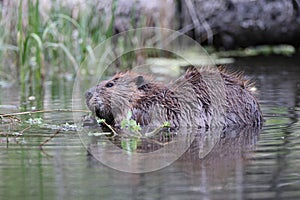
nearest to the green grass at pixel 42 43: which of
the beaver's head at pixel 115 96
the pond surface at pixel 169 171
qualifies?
the beaver's head at pixel 115 96

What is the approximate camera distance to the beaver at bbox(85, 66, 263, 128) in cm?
464

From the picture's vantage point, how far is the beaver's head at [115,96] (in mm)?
4730

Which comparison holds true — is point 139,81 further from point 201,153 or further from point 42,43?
point 42,43

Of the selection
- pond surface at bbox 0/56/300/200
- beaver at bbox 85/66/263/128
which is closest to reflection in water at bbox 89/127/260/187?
pond surface at bbox 0/56/300/200

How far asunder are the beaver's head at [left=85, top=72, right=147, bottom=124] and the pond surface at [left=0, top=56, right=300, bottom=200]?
10.1 inches

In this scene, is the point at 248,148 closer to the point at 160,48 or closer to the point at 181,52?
the point at 160,48

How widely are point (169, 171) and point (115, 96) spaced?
1634mm

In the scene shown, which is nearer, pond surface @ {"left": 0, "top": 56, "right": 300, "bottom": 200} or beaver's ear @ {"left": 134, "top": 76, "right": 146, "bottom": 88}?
pond surface @ {"left": 0, "top": 56, "right": 300, "bottom": 200}

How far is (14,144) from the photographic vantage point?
399 cm

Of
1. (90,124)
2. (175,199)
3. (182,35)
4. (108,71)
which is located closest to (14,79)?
(108,71)

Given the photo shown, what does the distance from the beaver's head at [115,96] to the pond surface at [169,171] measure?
10.1 inches

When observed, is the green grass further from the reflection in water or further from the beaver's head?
the reflection in water

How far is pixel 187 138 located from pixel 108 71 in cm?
464

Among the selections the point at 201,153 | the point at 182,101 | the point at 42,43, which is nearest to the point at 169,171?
the point at 201,153
